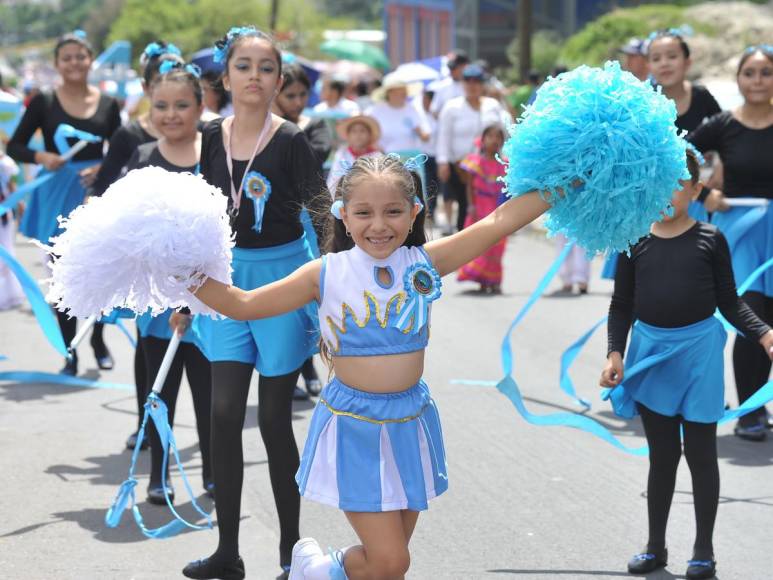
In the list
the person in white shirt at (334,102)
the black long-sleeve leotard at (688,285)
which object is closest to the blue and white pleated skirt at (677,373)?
the black long-sleeve leotard at (688,285)

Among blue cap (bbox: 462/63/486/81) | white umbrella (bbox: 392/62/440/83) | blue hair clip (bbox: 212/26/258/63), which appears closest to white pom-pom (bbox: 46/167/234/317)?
blue hair clip (bbox: 212/26/258/63)

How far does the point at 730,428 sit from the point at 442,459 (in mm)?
3585

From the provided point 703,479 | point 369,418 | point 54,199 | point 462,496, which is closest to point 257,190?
point 369,418

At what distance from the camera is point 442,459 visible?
14.0 ft

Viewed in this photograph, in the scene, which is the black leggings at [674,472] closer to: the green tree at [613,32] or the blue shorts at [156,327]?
the blue shorts at [156,327]

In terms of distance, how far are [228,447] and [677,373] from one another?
175 cm

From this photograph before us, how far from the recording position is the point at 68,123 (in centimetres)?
865

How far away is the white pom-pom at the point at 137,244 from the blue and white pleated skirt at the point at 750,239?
420 cm

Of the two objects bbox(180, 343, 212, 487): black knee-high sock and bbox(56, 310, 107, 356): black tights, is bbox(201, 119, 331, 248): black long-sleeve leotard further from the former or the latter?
bbox(56, 310, 107, 356): black tights

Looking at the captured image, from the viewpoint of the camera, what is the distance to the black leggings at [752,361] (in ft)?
23.6

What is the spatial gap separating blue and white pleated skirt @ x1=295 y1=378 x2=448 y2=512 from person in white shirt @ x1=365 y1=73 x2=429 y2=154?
11.6 meters

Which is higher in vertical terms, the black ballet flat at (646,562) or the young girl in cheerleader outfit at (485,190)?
the young girl in cheerleader outfit at (485,190)

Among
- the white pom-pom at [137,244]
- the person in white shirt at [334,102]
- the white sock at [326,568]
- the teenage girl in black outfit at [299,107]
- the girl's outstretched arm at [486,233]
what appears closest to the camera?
the white pom-pom at [137,244]

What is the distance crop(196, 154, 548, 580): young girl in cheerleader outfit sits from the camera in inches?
161
